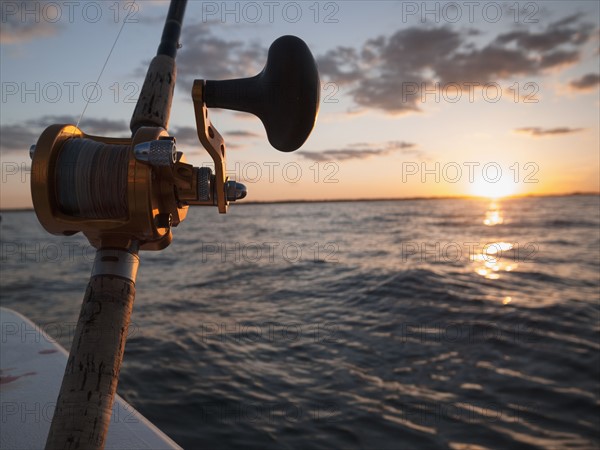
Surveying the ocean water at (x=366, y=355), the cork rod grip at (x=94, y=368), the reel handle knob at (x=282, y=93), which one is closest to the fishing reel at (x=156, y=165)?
the reel handle knob at (x=282, y=93)

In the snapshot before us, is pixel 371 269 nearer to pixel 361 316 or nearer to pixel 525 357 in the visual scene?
pixel 361 316

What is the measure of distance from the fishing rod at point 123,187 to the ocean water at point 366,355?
2.67 m

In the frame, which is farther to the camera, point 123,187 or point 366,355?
point 366,355

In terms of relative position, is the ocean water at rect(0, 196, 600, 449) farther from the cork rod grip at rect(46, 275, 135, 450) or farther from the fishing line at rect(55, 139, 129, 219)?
the fishing line at rect(55, 139, 129, 219)

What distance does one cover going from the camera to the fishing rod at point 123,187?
3.12ft

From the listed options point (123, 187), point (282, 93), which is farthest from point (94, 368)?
point (282, 93)

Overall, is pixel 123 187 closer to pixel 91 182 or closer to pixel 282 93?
pixel 91 182

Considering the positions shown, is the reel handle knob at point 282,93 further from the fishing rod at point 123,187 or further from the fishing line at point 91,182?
the fishing line at point 91,182

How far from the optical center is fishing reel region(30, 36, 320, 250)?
0.96 metres

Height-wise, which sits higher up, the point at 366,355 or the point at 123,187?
the point at 123,187

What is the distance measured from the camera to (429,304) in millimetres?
6645

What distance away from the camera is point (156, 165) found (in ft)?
3.15

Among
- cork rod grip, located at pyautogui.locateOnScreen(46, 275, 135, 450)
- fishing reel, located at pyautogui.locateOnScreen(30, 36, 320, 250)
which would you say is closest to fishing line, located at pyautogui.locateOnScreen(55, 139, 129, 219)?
fishing reel, located at pyautogui.locateOnScreen(30, 36, 320, 250)

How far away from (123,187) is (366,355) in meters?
4.17
